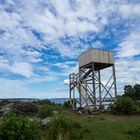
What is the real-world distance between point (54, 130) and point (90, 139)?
2.39 m

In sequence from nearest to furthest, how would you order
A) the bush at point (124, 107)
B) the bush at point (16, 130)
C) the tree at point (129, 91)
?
the bush at point (16, 130), the bush at point (124, 107), the tree at point (129, 91)

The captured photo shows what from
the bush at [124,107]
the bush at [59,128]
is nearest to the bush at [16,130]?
the bush at [59,128]

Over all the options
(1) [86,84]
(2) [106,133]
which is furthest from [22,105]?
(2) [106,133]

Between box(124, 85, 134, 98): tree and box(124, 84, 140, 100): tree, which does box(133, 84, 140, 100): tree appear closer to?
box(124, 84, 140, 100): tree

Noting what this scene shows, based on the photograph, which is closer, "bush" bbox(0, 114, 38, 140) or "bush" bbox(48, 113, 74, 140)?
"bush" bbox(0, 114, 38, 140)

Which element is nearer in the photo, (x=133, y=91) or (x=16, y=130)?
(x=16, y=130)

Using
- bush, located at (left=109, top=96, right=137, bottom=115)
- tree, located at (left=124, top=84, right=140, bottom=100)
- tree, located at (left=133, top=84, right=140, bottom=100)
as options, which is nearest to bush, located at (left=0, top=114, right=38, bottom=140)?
bush, located at (left=109, top=96, right=137, bottom=115)

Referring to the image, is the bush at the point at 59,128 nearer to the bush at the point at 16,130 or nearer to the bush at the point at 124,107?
the bush at the point at 16,130

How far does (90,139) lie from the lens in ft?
41.2

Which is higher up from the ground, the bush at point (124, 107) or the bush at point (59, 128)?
the bush at point (124, 107)

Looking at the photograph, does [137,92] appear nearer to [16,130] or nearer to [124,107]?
[124,107]

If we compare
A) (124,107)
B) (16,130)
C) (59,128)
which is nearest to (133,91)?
(124,107)

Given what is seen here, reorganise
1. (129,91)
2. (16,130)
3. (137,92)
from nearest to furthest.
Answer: (16,130)
(137,92)
(129,91)

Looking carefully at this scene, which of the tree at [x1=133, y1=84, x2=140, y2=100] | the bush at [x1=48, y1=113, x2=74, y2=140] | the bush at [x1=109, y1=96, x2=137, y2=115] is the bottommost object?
the bush at [x1=48, y1=113, x2=74, y2=140]
